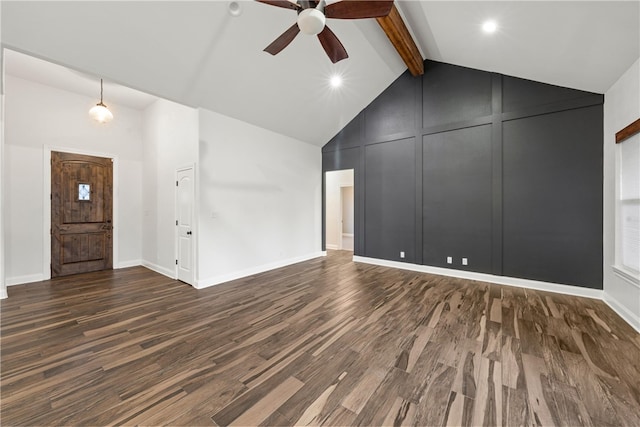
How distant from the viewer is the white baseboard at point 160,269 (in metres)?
4.80

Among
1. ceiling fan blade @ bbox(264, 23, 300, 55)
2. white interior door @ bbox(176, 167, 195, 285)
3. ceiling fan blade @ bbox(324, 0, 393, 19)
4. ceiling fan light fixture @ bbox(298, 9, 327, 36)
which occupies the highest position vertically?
ceiling fan blade @ bbox(324, 0, 393, 19)

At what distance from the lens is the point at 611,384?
1.91 metres

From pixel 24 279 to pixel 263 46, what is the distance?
5.87m

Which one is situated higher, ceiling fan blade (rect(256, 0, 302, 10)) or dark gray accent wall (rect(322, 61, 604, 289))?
ceiling fan blade (rect(256, 0, 302, 10))

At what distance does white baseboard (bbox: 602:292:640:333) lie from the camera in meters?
2.77

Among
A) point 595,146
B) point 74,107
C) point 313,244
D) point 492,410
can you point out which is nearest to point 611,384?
point 492,410

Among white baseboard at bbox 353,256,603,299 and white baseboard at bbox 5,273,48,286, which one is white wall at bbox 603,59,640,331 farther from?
white baseboard at bbox 5,273,48,286

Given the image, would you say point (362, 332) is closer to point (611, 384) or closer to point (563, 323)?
point (611, 384)

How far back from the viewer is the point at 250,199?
499 centimetres

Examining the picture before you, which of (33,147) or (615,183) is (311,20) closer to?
(615,183)

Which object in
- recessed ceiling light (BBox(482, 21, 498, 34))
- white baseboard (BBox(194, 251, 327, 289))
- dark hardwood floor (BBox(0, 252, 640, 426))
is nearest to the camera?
dark hardwood floor (BBox(0, 252, 640, 426))

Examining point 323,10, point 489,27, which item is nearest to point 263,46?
point 323,10

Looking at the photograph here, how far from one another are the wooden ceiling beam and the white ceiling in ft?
0.59

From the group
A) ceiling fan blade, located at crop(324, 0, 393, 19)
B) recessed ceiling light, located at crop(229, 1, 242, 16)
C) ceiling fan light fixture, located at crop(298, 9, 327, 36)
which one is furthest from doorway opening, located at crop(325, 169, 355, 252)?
ceiling fan light fixture, located at crop(298, 9, 327, 36)
